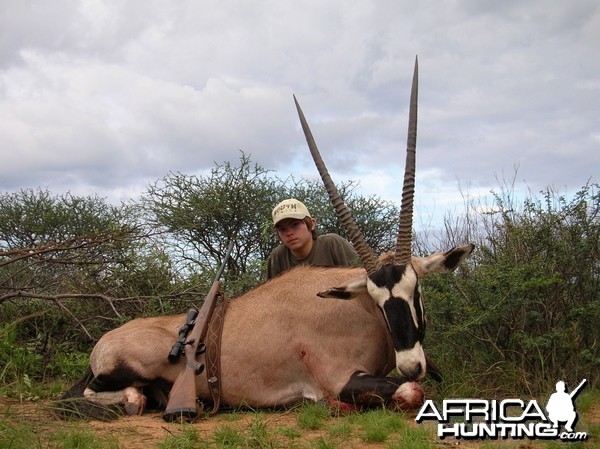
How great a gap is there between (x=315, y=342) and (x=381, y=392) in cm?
62

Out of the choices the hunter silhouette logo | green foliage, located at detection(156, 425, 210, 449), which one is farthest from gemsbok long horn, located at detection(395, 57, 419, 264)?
green foliage, located at detection(156, 425, 210, 449)

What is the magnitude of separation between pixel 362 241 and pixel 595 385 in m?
1.96

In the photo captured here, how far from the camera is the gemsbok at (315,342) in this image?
13.2ft

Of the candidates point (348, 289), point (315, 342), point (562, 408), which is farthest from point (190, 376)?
point (562, 408)

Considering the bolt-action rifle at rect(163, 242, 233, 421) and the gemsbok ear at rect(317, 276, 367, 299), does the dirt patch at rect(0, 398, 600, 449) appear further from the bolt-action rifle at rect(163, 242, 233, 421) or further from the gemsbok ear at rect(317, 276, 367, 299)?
the gemsbok ear at rect(317, 276, 367, 299)

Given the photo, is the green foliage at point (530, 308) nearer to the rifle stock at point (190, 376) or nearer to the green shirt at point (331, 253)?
the green shirt at point (331, 253)

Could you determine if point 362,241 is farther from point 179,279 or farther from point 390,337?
point 179,279

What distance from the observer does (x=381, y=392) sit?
13.1 feet

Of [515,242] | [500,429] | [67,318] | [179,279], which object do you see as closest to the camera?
[500,429]

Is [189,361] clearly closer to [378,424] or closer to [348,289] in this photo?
[348,289]

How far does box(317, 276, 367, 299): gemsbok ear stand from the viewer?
167 inches

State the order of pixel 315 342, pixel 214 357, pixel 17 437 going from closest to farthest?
pixel 17 437 → pixel 315 342 → pixel 214 357

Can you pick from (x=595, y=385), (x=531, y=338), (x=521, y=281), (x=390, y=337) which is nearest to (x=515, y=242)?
(x=521, y=281)

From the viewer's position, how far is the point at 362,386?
4.10 meters
